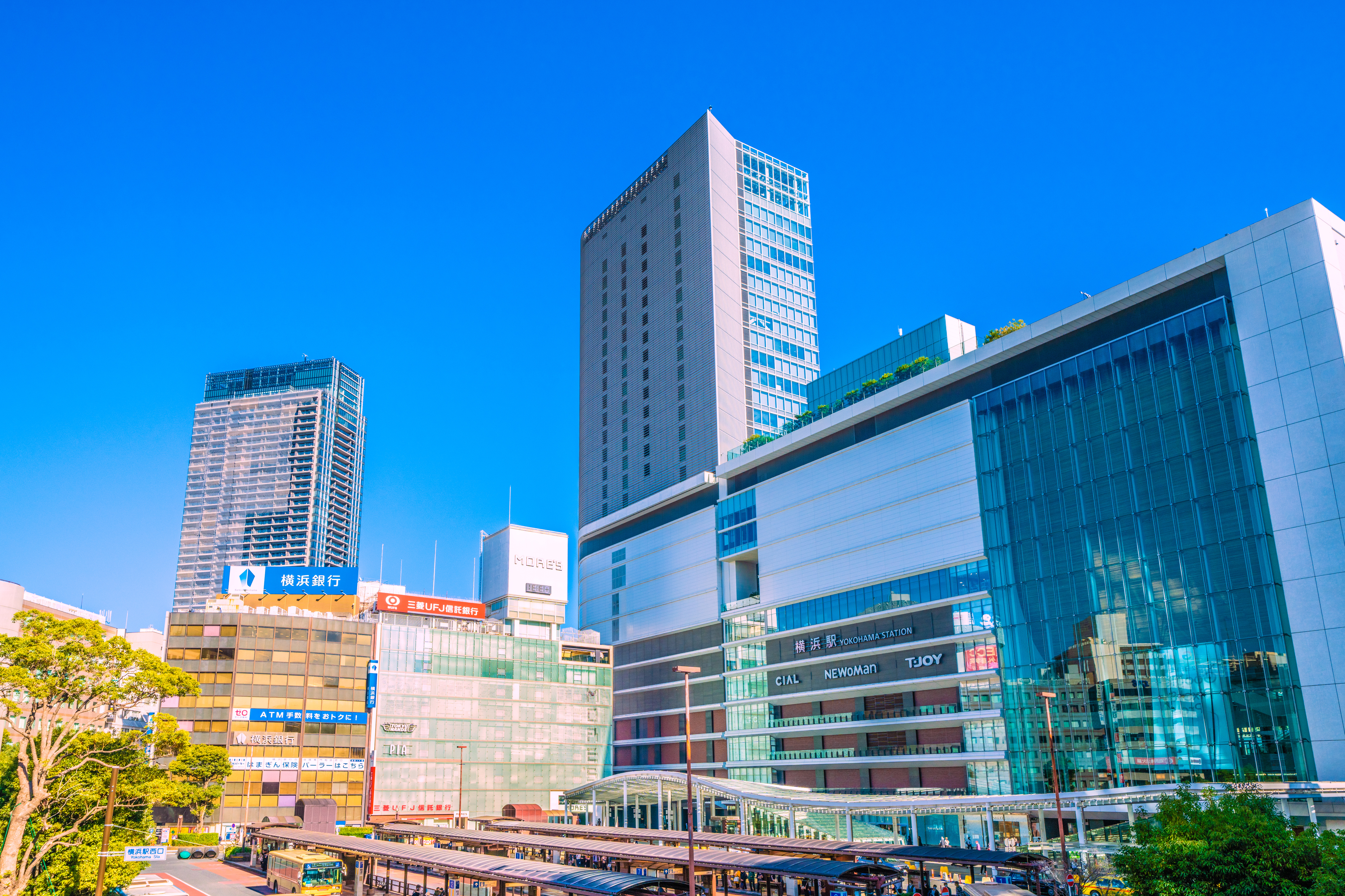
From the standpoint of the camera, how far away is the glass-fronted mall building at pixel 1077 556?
5888 centimetres

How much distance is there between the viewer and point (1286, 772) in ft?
184

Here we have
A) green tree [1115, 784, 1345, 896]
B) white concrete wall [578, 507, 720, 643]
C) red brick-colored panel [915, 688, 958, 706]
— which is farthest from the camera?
white concrete wall [578, 507, 720, 643]

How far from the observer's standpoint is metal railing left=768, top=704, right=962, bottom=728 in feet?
267

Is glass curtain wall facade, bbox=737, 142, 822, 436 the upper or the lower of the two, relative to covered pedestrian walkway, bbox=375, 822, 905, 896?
upper

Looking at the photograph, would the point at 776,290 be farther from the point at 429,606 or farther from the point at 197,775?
the point at 197,775

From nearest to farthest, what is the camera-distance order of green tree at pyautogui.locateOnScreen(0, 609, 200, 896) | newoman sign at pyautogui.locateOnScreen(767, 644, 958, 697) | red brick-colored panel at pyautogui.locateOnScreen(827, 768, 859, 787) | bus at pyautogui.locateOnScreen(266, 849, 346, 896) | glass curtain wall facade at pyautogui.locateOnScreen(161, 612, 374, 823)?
green tree at pyautogui.locateOnScreen(0, 609, 200, 896) < bus at pyautogui.locateOnScreen(266, 849, 346, 896) < newoman sign at pyautogui.locateOnScreen(767, 644, 958, 697) < red brick-colored panel at pyautogui.locateOnScreen(827, 768, 859, 787) < glass curtain wall facade at pyautogui.locateOnScreen(161, 612, 374, 823)

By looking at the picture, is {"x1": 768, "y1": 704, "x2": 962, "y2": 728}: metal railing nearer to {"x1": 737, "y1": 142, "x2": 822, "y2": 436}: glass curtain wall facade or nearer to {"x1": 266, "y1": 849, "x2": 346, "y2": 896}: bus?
{"x1": 737, "y1": 142, "x2": 822, "y2": 436}: glass curtain wall facade

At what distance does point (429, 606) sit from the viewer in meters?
116

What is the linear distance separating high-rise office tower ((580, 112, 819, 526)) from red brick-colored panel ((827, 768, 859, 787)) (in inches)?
1616

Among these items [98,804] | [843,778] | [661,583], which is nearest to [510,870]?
[98,804]

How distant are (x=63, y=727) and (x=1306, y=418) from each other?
73.0 meters

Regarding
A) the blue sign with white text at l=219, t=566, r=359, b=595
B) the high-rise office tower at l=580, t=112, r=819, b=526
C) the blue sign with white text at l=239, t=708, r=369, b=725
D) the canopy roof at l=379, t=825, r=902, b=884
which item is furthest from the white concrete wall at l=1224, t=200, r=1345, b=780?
the blue sign with white text at l=219, t=566, r=359, b=595

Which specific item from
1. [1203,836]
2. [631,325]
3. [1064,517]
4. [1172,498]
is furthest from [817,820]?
[631,325]

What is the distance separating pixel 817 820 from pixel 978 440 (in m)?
34.6
